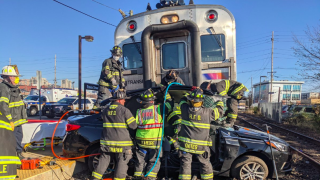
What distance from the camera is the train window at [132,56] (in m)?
6.59

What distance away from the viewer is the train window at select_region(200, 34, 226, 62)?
Result: 5.93m

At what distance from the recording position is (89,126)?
14.9 feet

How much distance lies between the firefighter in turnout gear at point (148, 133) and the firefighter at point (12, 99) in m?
2.27

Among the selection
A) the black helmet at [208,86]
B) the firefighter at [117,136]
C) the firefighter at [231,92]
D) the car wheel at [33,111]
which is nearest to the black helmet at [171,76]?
the black helmet at [208,86]

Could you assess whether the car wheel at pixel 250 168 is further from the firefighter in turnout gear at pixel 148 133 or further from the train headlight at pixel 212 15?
the train headlight at pixel 212 15

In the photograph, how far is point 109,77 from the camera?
5.54 metres

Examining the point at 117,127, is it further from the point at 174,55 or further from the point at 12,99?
the point at 174,55

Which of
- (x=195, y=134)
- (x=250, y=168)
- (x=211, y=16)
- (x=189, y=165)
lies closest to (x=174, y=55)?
(x=211, y=16)

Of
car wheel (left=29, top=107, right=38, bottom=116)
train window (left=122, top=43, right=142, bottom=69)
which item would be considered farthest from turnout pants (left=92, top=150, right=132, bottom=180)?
car wheel (left=29, top=107, right=38, bottom=116)

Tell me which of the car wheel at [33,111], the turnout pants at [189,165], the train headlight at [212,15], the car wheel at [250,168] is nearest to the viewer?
the turnout pants at [189,165]

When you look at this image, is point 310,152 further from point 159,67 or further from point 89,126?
point 89,126

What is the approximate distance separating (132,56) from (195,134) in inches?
149

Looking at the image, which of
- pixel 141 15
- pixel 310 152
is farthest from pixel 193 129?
pixel 310 152

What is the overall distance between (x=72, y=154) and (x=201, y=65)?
3.78 metres
